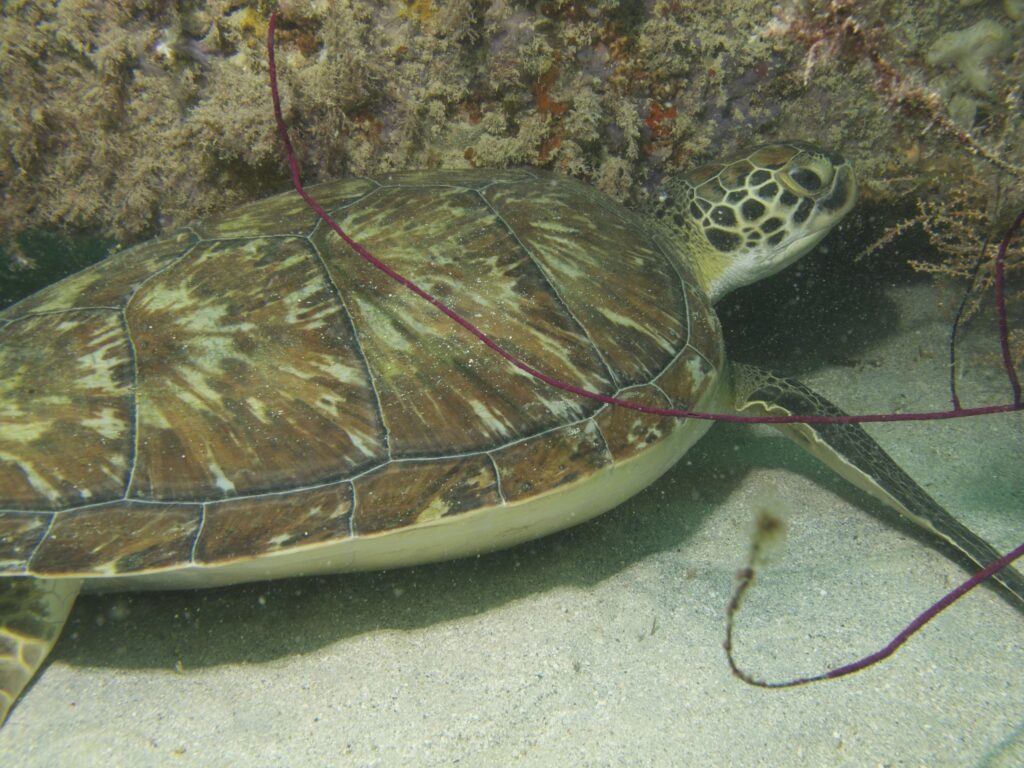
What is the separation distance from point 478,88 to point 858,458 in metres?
2.36

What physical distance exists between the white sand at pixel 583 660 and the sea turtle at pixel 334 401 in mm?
225

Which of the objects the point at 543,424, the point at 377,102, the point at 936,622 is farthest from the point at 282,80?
the point at 936,622

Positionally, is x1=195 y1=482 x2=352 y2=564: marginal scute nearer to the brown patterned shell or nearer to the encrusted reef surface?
the brown patterned shell

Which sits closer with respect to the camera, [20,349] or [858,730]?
[858,730]

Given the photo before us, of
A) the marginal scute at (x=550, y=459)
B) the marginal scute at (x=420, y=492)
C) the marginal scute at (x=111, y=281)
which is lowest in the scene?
the marginal scute at (x=550, y=459)

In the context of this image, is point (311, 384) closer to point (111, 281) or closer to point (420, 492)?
point (420, 492)

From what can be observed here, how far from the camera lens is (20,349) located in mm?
1857

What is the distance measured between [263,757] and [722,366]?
87.1 inches

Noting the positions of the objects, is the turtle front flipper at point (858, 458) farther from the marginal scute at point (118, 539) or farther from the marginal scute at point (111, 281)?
the marginal scute at point (111, 281)

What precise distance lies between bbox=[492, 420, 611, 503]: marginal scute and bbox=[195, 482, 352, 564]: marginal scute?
0.52 metres

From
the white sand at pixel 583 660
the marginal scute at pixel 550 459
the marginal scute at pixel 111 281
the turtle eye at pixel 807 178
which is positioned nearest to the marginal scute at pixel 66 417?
the marginal scute at pixel 111 281

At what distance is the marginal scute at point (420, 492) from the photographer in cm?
168

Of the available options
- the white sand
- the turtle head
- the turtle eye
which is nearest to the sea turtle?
the white sand

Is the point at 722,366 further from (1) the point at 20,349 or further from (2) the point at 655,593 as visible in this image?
(1) the point at 20,349
